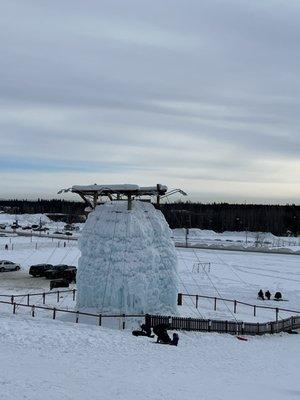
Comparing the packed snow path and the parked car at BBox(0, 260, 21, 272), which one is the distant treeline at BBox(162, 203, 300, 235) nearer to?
the parked car at BBox(0, 260, 21, 272)

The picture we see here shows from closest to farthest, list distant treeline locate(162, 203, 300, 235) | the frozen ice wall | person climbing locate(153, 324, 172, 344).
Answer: person climbing locate(153, 324, 172, 344) → the frozen ice wall → distant treeline locate(162, 203, 300, 235)

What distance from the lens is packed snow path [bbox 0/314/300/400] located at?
15.7 meters

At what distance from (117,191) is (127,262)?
12.1 ft

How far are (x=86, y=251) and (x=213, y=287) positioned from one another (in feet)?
56.8

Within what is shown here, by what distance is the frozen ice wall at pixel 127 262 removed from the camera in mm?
28000

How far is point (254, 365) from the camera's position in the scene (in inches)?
842

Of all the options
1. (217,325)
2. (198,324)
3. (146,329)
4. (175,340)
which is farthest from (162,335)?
(217,325)

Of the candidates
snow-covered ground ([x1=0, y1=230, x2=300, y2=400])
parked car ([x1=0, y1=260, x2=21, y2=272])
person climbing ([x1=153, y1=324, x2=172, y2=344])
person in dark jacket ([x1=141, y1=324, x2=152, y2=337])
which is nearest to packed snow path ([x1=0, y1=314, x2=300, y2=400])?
snow-covered ground ([x1=0, y1=230, x2=300, y2=400])

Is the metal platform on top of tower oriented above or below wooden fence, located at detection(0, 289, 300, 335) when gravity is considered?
above

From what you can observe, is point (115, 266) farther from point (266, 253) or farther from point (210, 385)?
point (266, 253)

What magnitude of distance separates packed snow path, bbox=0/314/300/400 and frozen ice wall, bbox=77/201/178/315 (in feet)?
12.0

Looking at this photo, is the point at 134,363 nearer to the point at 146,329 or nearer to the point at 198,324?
the point at 146,329

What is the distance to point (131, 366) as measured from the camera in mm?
18891

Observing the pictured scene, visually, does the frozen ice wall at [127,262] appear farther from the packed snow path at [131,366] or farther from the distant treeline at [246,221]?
the distant treeline at [246,221]
